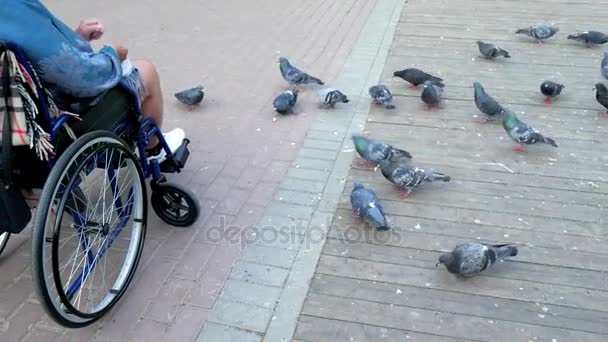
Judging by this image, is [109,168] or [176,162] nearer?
[109,168]

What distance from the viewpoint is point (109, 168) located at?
9.27ft

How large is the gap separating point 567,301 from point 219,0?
631cm

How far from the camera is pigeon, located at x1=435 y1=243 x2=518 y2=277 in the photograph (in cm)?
289

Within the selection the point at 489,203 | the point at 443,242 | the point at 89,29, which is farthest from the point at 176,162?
the point at 489,203

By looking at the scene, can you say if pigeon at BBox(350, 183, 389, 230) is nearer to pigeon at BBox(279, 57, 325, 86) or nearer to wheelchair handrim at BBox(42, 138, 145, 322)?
wheelchair handrim at BBox(42, 138, 145, 322)

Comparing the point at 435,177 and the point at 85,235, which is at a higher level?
the point at 85,235

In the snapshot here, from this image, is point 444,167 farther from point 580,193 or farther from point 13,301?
point 13,301

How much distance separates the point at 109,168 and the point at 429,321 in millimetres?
1808

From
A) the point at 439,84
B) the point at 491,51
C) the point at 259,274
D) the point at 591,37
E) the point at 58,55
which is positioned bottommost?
the point at 591,37

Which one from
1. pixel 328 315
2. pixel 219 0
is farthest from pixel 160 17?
pixel 328 315

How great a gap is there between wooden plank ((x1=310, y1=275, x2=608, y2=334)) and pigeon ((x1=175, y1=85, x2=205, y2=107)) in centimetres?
232

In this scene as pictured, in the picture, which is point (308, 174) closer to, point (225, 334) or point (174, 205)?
point (174, 205)

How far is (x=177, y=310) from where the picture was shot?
9.11 feet

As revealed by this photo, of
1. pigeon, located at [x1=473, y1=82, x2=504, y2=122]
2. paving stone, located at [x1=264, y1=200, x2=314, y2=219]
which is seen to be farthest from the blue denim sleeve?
pigeon, located at [x1=473, y1=82, x2=504, y2=122]
